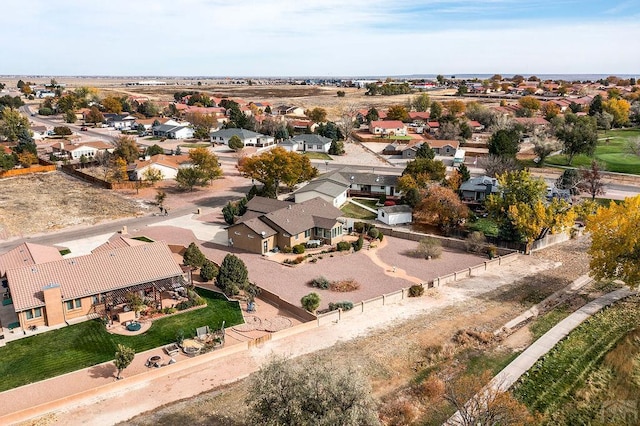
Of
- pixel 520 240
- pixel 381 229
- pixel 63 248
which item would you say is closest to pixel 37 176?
pixel 63 248

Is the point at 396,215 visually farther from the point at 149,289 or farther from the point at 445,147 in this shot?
the point at 445,147

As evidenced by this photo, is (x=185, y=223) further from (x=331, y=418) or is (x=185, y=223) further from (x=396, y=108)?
(x=396, y=108)

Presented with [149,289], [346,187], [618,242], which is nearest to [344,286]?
[149,289]

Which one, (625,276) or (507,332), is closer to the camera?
(507,332)

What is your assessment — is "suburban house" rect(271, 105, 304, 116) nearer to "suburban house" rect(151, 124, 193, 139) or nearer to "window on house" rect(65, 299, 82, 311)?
"suburban house" rect(151, 124, 193, 139)

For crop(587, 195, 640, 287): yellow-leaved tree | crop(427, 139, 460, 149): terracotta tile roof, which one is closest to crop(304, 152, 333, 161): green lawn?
crop(427, 139, 460, 149): terracotta tile roof

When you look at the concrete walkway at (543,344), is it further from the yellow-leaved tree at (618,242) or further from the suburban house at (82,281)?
the suburban house at (82,281)
